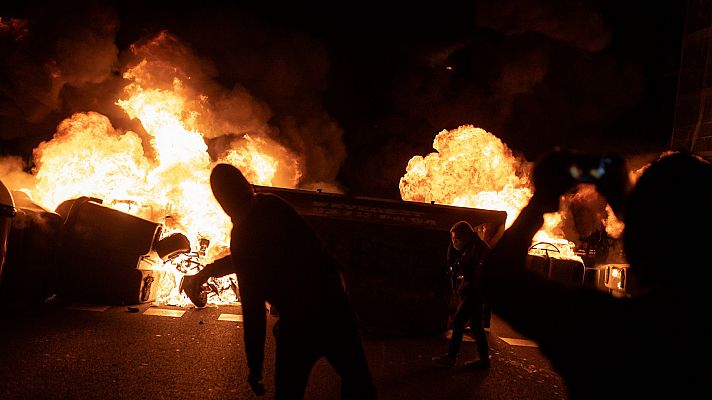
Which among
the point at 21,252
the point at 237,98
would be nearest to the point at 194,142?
the point at 237,98

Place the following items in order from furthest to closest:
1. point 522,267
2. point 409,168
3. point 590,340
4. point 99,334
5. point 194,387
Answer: point 409,168, point 99,334, point 194,387, point 522,267, point 590,340

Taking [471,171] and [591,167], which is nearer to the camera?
[591,167]

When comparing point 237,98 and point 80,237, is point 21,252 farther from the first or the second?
point 237,98

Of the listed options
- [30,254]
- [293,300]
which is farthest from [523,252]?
[30,254]

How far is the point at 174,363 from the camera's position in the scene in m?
5.79

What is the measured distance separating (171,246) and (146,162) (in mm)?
7108

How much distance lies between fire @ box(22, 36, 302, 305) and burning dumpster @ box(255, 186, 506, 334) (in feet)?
17.0

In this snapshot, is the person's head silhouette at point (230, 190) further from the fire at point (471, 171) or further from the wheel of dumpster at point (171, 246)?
the fire at point (471, 171)

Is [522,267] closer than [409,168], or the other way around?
[522,267]

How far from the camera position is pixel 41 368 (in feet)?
16.7

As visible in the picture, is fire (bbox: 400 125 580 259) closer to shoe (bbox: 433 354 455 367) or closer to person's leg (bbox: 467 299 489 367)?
person's leg (bbox: 467 299 489 367)

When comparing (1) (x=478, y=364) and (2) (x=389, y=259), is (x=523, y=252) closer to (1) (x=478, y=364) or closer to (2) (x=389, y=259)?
(1) (x=478, y=364)

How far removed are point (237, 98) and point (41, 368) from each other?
13776 millimetres

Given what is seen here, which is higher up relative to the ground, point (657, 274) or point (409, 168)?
point (409, 168)
